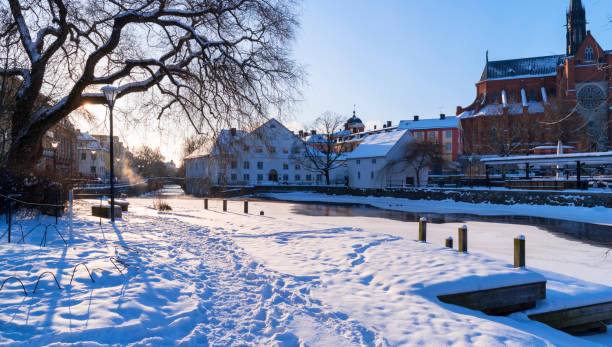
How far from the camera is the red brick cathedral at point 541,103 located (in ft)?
172

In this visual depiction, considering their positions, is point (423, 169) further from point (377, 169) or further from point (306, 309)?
point (306, 309)

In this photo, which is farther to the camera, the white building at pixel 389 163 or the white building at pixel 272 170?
the white building at pixel 272 170

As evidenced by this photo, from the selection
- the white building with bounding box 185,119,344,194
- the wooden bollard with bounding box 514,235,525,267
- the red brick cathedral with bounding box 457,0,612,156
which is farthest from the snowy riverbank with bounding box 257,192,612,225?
the white building with bounding box 185,119,344,194

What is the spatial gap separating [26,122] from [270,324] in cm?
1285

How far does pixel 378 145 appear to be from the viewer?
162 feet

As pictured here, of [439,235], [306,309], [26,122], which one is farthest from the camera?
[439,235]

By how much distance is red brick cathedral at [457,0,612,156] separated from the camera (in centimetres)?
5231

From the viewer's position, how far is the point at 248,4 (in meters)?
13.0

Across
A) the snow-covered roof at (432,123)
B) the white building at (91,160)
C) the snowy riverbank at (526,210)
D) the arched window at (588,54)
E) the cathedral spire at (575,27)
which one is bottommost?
the snowy riverbank at (526,210)

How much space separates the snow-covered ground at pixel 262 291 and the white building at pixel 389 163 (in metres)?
36.5

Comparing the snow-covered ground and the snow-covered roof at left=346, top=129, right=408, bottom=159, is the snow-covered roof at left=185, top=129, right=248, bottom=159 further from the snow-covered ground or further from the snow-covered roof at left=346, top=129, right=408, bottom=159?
the snow-covered roof at left=346, top=129, right=408, bottom=159

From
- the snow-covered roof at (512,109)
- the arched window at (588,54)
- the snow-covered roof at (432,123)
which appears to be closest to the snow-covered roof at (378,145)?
the snow-covered roof at (512,109)

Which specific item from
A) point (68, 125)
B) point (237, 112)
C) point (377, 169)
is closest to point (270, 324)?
point (237, 112)

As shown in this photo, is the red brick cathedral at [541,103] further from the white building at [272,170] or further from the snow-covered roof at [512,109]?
the white building at [272,170]
